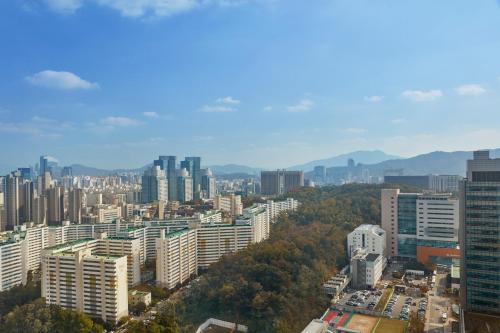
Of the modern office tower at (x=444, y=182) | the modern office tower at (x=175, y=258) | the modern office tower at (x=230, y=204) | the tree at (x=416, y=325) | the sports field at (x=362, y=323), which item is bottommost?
the sports field at (x=362, y=323)

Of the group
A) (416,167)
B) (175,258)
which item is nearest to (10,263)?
(175,258)

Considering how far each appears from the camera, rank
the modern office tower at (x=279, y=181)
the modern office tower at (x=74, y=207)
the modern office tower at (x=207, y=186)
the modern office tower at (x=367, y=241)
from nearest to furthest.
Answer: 1. the modern office tower at (x=367, y=241)
2. the modern office tower at (x=74, y=207)
3. the modern office tower at (x=279, y=181)
4. the modern office tower at (x=207, y=186)

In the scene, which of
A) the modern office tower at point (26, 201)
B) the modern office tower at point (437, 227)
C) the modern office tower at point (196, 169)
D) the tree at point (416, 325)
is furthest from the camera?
the modern office tower at point (196, 169)

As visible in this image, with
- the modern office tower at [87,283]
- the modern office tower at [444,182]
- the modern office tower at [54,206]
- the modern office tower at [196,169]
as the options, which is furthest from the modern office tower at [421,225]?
the modern office tower at [196,169]

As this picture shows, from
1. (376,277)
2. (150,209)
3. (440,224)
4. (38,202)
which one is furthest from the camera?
(150,209)

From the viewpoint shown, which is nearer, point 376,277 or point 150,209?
point 376,277

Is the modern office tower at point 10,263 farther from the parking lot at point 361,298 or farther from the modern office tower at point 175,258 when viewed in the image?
the parking lot at point 361,298

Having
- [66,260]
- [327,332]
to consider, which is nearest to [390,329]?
[327,332]

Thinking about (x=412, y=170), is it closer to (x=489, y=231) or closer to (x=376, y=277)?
(x=376, y=277)
